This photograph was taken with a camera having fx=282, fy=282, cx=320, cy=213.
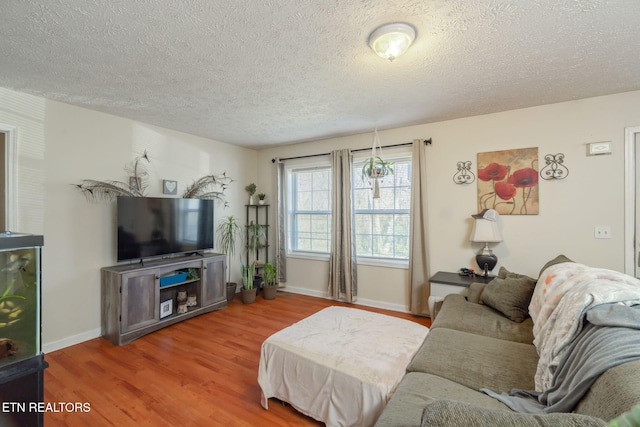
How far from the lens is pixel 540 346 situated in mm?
1578

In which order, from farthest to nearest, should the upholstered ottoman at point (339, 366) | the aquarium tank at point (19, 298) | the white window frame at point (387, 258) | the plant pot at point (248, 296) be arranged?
the plant pot at point (248, 296)
the white window frame at point (387, 258)
the upholstered ottoman at point (339, 366)
the aquarium tank at point (19, 298)

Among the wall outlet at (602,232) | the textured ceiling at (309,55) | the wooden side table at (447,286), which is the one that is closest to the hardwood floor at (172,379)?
the wooden side table at (447,286)

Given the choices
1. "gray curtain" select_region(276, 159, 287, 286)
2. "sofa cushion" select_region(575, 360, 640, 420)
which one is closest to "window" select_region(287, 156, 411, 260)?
"gray curtain" select_region(276, 159, 287, 286)

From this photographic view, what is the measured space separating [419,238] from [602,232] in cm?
171

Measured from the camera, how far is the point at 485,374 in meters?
1.49

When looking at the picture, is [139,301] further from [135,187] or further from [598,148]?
[598,148]

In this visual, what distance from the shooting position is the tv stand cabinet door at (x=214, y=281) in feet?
12.1

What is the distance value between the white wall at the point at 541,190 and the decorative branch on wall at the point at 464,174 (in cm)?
6

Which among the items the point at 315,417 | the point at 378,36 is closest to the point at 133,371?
the point at 315,417

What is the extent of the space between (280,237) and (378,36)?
347 centimetres

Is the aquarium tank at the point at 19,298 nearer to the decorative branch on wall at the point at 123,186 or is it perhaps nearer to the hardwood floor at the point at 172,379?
the hardwood floor at the point at 172,379

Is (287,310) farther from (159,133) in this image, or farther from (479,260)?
(159,133)

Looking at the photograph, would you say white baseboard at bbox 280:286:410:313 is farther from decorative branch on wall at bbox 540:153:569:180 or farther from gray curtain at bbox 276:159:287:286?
decorative branch on wall at bbox 540:153:569:180

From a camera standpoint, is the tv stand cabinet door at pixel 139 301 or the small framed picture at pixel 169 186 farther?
the small framed picture at pixel 169 186
